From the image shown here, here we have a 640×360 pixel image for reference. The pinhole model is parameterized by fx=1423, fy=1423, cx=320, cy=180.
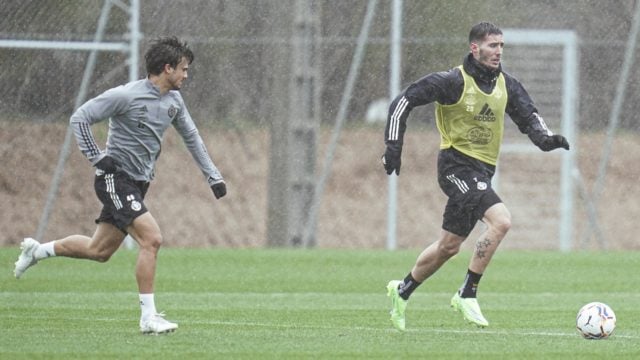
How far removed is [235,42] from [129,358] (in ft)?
37.3

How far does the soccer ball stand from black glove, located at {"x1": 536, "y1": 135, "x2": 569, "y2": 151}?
1.52m

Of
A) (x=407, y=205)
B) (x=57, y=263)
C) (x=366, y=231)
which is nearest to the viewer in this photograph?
(x=57, y=263)

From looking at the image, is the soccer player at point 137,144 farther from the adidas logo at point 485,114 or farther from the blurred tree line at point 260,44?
the blurred tree line at point 260,44

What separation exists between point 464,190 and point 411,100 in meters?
0.78

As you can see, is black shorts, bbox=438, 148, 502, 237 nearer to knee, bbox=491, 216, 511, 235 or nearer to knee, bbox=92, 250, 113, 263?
knee, bbox=491, 216, 511, 235

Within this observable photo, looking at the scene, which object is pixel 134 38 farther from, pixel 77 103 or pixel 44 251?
pixel 44 251

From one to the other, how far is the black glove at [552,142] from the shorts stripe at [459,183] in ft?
2.34

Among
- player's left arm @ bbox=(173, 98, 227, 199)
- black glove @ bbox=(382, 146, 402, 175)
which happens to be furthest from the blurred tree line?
black glove @ bbox=(382, 146, 402, 175)

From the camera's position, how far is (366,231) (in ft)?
73.9

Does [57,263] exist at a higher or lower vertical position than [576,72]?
lower

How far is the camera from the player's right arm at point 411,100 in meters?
10.4

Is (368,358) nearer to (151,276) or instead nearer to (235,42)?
(151,276)

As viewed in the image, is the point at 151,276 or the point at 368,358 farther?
the point at 151,276

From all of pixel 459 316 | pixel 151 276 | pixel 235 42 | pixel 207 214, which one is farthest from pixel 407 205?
pixel 151 276
